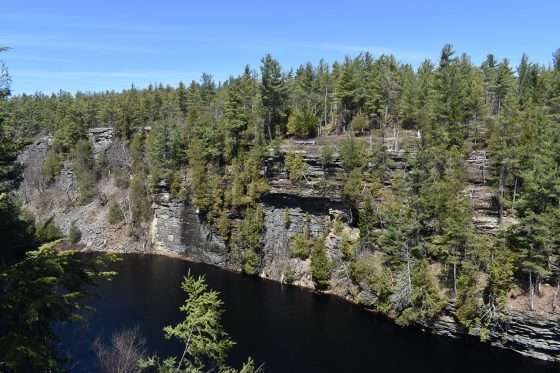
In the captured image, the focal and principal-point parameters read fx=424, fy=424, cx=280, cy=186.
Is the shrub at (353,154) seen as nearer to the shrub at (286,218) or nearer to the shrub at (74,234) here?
the shrub at (286,218)

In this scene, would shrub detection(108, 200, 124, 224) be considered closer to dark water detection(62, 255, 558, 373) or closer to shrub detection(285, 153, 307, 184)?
dark water detection(62, 255, 558, 373)

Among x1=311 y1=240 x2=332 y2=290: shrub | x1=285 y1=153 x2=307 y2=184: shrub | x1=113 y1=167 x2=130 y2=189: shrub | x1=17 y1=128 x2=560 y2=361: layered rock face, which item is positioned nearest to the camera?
x1=17 y1=128 x2=560 y2=361: layered rock face

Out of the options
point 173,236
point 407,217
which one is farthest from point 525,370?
point 173,236

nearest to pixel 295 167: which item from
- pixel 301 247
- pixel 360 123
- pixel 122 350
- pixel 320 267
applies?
pixel 301 247

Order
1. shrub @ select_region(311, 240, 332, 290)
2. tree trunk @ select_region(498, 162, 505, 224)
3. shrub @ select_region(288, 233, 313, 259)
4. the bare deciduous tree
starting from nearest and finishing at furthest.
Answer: the bare deciduous tree → tree trunk @ select_region(498, 162, 505, 224) → shrub @ select_region(311, 240, 332, 290) → shrub @ select_region(288, 233, 313, 259)

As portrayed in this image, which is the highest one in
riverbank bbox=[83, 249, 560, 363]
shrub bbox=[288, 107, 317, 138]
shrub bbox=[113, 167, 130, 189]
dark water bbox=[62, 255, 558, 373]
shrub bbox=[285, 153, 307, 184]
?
shrub bbox=[288, 107, 317, 138]

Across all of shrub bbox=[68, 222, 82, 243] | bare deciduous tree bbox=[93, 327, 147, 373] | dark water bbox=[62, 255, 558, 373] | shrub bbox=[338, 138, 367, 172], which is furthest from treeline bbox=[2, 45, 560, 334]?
bare deciduous tree bbox=[93, 327, 147, 373]

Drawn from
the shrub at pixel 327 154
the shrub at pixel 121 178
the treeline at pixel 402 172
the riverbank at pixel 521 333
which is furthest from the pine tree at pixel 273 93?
the riverbank at pixel 521 333
